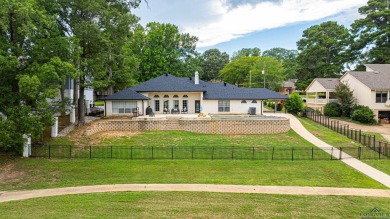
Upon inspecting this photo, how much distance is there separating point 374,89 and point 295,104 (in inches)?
374

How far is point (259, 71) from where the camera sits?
51.2m

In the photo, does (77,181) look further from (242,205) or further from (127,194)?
(242,205)

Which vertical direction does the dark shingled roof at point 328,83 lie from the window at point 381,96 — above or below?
above

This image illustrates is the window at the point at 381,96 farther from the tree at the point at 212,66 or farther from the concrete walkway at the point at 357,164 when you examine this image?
the tree at the point at 212,66

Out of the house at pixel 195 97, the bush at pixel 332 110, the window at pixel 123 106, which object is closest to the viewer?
the window at pixel 123 106

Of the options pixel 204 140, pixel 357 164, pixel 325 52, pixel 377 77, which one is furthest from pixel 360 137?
pixel 325 52

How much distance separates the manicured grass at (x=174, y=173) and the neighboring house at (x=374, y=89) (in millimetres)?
22688

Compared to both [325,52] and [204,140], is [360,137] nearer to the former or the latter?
[204,140]

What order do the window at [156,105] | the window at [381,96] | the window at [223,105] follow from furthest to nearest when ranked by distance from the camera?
the window at [381,96] < the window at [156,105] < the window at [223,105]

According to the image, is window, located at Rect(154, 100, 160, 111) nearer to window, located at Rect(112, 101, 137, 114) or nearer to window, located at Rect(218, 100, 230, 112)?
window, located at Rect(112, 101, 137, 114)

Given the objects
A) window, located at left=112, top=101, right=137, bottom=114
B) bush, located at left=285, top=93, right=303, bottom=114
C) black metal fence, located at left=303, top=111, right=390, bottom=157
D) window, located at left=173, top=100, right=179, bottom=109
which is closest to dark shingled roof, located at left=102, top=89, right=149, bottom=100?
window, located at left=112, top=101, right=137, bottom=114

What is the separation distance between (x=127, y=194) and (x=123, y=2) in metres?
18.1

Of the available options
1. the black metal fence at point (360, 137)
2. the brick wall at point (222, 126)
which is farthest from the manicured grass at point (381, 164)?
the brick wall at point (222, 126)

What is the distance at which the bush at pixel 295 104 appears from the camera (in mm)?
36688
